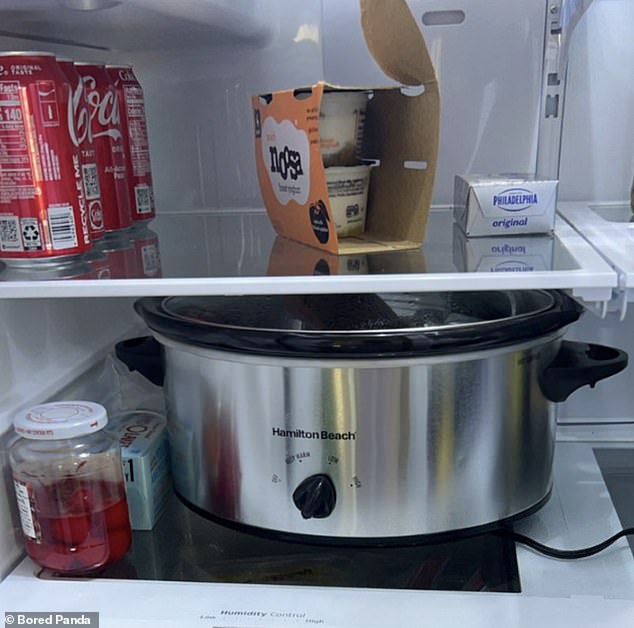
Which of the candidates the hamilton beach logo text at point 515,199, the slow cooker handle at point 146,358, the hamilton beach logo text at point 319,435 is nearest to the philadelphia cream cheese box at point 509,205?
the hamilton beach logo text at point 515,199

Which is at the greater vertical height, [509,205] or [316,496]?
[509,205]

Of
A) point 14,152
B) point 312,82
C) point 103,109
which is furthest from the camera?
point 312,82

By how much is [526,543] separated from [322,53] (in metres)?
0.78

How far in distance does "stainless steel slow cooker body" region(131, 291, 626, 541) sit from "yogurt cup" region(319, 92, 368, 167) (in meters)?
0.19

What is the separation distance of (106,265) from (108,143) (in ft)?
0.69

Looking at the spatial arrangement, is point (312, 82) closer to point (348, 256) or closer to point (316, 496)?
point (348, 256)

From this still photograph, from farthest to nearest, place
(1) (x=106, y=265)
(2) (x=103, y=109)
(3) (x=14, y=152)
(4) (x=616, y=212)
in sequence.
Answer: (4) (x=616, y=212) < (2) (x=103, y=109) < (1) (x=106, y=265) < (3) (x=14, y=152)

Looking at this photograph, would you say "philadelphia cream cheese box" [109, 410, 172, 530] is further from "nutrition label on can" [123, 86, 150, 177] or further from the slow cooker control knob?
"nutrition label on can" [123, 86, 150, 177]

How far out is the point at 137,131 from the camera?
3.38 ft

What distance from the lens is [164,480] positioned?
0.98 meters

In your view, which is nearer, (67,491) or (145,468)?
(67,491)

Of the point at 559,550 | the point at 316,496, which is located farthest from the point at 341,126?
the point at 559,550

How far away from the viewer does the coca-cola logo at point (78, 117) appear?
2.57ft

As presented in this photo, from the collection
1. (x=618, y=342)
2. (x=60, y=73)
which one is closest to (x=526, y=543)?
(x=618, y=342)
